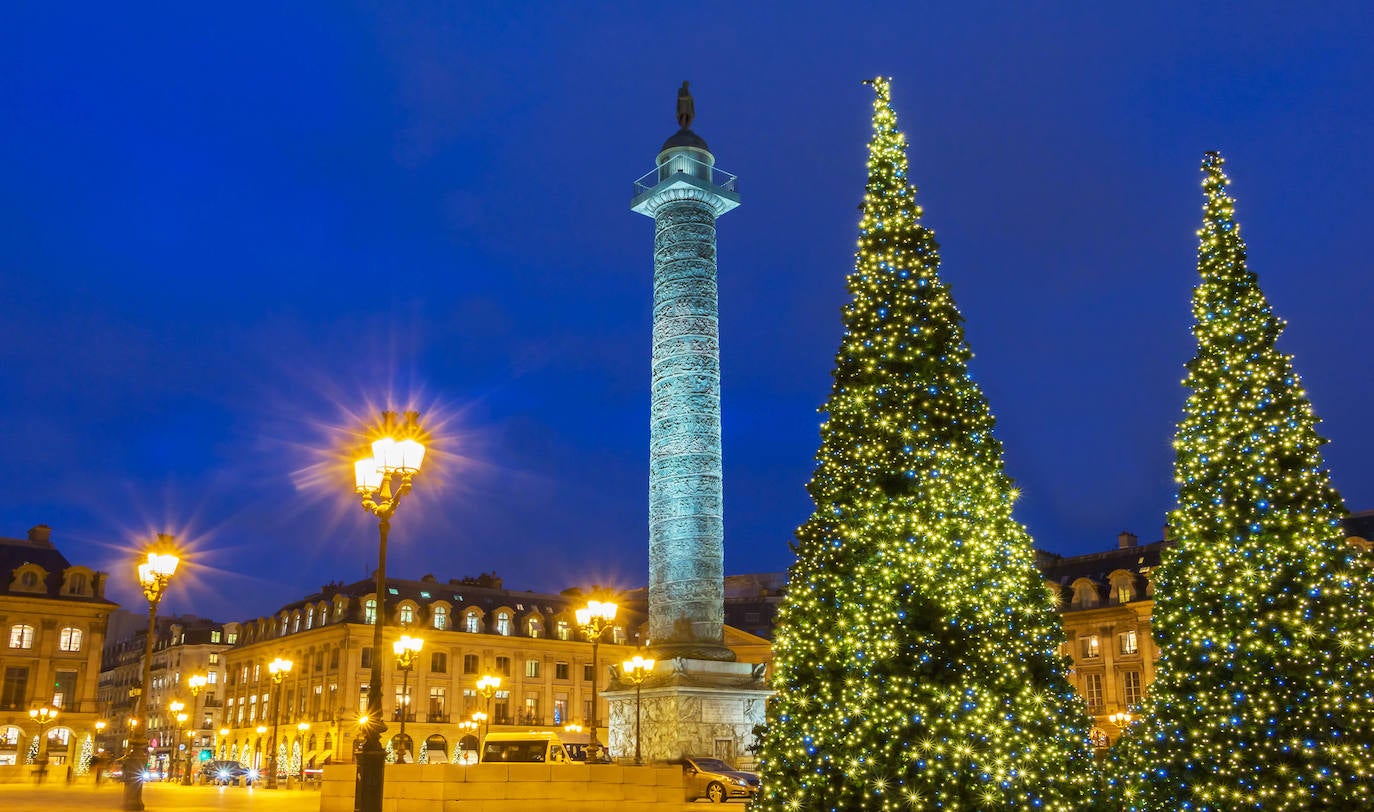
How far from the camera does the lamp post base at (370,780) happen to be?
37.6 ft

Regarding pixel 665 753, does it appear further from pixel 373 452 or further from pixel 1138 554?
pixel 1138 554

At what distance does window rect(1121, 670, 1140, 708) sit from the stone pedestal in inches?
887

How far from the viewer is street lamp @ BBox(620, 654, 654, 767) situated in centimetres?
2806

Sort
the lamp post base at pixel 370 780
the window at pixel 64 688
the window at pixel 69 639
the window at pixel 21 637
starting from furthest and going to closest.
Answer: the window at pixel 69 639 < the window at pixel 64 688 < the window at pixel 21 637 < the lamp post base at pixel 370 780

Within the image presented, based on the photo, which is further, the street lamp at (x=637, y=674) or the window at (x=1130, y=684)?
the window at (x=1130, y=684)

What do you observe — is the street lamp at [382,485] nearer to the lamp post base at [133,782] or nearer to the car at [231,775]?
the lamp post base at [133,782]

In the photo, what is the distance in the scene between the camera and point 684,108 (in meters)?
37.1

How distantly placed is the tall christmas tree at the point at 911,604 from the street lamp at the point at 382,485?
4.41 m

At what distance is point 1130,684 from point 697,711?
82.3ft

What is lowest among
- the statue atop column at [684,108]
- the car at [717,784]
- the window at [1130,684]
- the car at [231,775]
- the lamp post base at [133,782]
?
the car at [231,775]

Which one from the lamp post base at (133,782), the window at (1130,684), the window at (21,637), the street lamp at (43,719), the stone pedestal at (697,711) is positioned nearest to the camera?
the lamp post base at (133,782)

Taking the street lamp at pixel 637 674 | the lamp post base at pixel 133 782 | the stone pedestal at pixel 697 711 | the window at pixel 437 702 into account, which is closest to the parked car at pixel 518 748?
the street lamp at pixel 637 674

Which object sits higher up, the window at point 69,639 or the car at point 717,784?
the window at point 69,639

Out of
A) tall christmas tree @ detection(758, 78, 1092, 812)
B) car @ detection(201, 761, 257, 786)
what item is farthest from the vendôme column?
A: car @ detection(201, 761, 257, 786)
